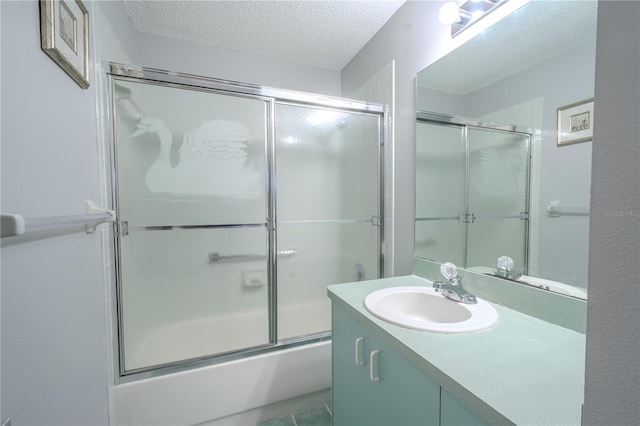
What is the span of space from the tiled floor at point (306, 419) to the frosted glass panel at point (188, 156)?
116cm

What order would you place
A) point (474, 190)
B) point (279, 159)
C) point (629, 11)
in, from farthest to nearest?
point (279, 159) < point (474, 190) < point (629, 11)

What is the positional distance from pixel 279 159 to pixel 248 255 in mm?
675

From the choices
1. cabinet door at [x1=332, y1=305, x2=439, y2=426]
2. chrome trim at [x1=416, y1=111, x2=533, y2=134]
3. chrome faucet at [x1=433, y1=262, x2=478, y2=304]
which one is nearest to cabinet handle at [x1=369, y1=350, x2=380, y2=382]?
cabinet door at [x1=332, y1=305, x2=439, y2=426]

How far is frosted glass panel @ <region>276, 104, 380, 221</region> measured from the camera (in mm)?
1798

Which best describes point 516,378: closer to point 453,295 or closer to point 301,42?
point 453,295

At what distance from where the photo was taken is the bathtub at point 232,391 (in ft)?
4.27

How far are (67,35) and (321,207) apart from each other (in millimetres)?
1490

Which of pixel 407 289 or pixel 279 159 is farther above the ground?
pixel 279 159

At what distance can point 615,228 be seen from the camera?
0.27m

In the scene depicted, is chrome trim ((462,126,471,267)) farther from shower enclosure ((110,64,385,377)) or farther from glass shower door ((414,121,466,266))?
shower enclosure ((110,64,385,377))

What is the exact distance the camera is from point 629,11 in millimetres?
254

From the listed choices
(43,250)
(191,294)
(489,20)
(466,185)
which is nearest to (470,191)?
(466,185)

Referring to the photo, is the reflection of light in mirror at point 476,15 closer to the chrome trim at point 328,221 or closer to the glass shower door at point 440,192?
the glass shower door at point 440,192

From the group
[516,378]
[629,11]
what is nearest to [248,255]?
[516,378]
